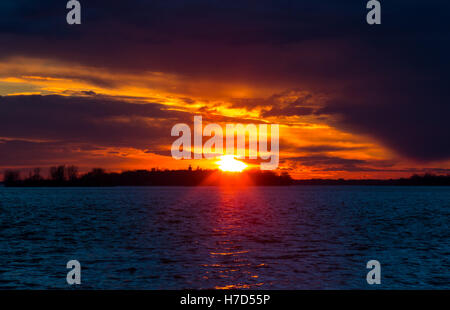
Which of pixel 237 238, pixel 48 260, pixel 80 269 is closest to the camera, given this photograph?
pixel 80 269

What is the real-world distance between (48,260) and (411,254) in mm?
29456

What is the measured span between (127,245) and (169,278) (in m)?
16.9

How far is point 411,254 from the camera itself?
3825 cm

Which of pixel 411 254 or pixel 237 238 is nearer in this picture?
pixel 411 254
